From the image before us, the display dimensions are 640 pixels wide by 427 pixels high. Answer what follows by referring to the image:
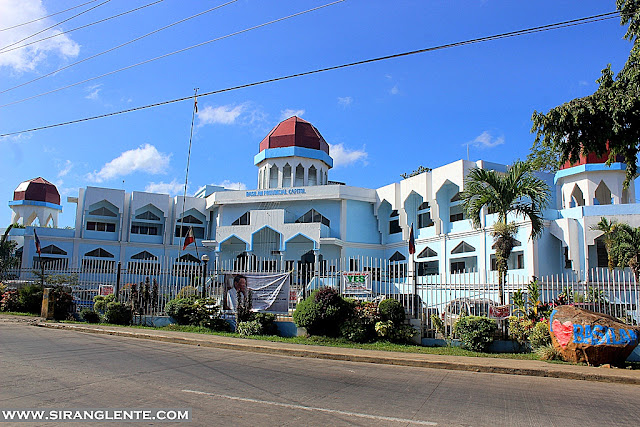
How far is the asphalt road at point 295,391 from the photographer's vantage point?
6.69 meters

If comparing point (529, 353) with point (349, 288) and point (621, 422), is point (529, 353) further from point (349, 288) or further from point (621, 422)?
point (621, 422)

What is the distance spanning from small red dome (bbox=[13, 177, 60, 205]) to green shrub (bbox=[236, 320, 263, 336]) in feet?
131

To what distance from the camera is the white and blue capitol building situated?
28625 mm

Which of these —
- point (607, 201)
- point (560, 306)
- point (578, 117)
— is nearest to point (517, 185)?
point (578, 117)

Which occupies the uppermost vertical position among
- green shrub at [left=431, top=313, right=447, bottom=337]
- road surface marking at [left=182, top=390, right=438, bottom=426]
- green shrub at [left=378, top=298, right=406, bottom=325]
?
green shrub at [left=378, top=298, right=406, bottom=325]

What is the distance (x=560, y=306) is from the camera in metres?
13.0

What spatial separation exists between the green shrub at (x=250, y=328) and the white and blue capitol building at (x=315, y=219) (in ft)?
39.1

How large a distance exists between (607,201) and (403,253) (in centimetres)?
1354

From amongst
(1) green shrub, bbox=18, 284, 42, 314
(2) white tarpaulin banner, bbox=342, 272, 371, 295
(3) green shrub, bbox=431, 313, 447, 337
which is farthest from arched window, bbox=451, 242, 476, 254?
(1) green shrub, bbox=18, 284, 42, 314

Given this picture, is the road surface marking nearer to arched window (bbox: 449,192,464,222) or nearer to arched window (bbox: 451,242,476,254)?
arched window (bbox: 451,242,476,254)

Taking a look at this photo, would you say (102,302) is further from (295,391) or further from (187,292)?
(295,391)

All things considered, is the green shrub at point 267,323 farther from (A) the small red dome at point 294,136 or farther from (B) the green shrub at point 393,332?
(A) the small red dome at point 294,136

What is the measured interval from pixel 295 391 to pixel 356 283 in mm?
9187

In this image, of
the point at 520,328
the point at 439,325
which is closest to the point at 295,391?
the point at 439,325
